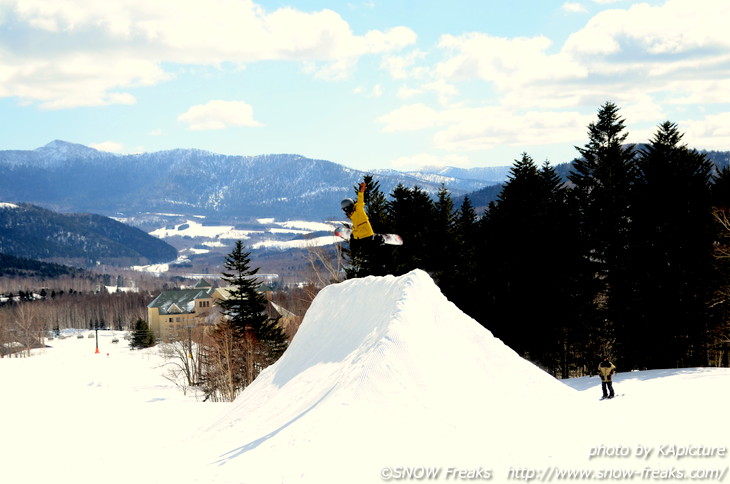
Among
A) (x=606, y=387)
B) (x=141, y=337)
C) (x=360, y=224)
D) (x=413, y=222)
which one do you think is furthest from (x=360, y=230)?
(x=141, y=337)

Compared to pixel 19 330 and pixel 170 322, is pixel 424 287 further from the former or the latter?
pixel 19 330

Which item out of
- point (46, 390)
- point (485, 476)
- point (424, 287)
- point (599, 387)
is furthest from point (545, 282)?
point (46, 390)

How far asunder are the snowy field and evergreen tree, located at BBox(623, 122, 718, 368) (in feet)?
37.6

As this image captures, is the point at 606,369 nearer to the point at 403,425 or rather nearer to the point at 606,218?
the point at 403,425

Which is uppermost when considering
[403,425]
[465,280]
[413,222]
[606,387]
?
[413,222]

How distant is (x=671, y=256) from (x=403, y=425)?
2648cm

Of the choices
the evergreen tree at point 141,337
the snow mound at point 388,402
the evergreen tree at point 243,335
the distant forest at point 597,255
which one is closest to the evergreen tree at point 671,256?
the distant forest at point 597,255

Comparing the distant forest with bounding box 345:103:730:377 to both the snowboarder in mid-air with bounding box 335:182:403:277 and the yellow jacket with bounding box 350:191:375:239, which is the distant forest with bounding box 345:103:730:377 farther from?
the yellow jacket with bounding box 350:191:375:239

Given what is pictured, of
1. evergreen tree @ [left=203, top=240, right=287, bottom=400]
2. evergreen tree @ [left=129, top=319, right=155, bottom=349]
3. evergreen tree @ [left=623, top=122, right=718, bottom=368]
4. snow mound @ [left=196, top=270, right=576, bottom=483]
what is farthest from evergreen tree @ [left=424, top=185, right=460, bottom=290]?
evergreen tree @ [left=129, top=319, right=155, bottom=349]

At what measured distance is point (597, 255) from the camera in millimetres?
35281

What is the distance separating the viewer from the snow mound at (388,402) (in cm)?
957

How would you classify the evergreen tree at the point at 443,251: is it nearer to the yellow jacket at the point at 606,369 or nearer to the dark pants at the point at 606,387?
the dark pants at the point at 606,387

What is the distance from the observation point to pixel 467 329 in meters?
14.0

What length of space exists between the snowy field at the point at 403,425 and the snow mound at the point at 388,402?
34 mm
